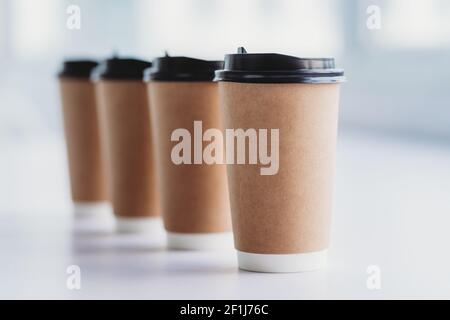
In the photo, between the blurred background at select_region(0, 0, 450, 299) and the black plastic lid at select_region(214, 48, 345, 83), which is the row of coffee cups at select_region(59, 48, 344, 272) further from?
the blurred background at select_region(0, 0, 450, 299)

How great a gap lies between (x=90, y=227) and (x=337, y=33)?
554 cm

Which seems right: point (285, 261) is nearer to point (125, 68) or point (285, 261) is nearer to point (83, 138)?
point (125, 68)

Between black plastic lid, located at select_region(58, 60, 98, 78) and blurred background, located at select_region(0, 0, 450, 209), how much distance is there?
2251mm

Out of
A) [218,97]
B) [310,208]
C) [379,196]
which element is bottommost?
[379,196]

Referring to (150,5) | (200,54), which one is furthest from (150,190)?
(150,5)

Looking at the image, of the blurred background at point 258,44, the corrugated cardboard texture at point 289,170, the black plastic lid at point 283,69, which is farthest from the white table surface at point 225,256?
the blurred background at point 258,44

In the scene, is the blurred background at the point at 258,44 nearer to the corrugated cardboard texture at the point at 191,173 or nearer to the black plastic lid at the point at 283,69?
the corrugated cardboard texture at the point at 191,173

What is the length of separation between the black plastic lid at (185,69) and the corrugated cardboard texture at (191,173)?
0.02m

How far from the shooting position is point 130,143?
3371mm

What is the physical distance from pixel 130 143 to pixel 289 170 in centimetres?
95

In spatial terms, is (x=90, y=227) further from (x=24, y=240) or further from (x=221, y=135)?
(x=221, y=135)

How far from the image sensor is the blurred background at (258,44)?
25.0 feet

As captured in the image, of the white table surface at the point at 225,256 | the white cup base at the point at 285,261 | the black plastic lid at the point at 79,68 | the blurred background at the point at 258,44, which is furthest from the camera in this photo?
the blurred background at the point at 258,44

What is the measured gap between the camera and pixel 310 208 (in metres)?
2.58
